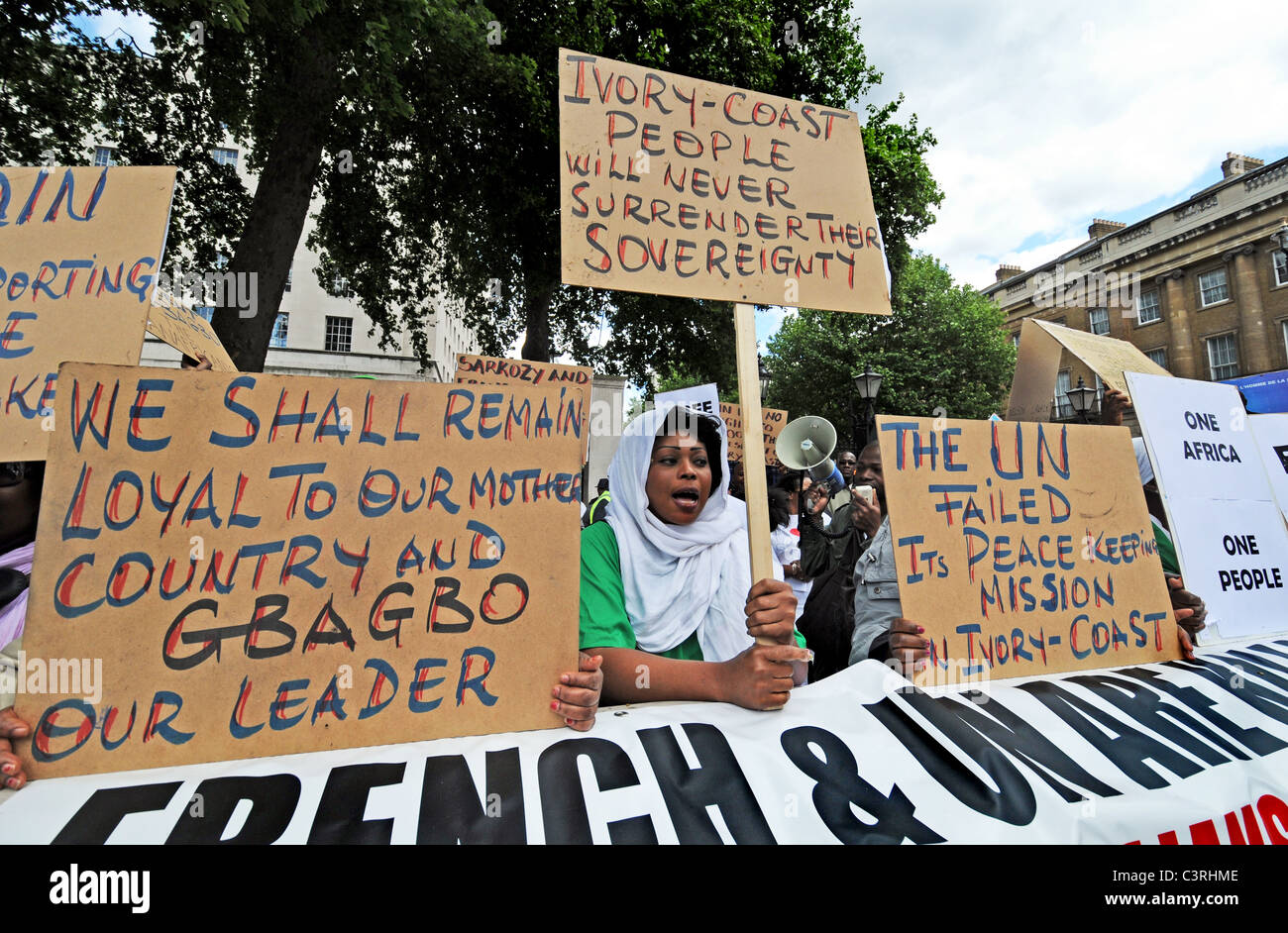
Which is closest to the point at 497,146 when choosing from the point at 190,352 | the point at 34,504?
the point at 190,352

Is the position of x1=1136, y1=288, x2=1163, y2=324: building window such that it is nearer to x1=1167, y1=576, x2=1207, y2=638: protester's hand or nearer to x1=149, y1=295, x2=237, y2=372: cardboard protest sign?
x1=1167, y1=576, x2=1207, y2=638: protester's hand

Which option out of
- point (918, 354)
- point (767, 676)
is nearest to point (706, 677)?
point (767, 676)

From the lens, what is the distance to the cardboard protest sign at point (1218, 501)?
85.0 inches

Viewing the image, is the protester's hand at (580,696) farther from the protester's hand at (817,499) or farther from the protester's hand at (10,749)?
the protester's hand at (817,499)

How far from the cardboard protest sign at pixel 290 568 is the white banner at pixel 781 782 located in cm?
9

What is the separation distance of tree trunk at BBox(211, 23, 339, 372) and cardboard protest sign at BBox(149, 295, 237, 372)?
3973 mm

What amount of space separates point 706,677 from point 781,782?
13.8 inches

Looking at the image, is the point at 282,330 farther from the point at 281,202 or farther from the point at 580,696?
the point at 580,696

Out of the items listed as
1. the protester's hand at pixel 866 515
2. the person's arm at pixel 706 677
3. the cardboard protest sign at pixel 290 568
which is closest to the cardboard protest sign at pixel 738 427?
the protester's hand at pixel 866 515

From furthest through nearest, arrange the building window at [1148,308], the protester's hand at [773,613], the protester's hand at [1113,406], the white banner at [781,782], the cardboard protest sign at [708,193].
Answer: the building window at [1148,308], the protester's hand at [1113,406], the cardboard protest sign at [708,193], the protester's hand at [773,613], the white banner at [781,782]

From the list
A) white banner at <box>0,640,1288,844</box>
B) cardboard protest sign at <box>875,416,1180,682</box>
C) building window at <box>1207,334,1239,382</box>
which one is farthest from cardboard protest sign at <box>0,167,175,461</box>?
building window at <box>1207,334,1239,382</box>

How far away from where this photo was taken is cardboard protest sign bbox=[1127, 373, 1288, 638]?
216cm
